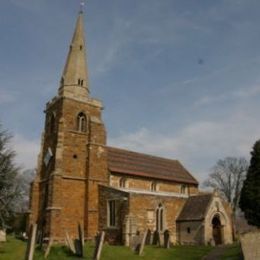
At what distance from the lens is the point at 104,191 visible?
3434 centimetres

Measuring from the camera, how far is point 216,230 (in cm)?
3466

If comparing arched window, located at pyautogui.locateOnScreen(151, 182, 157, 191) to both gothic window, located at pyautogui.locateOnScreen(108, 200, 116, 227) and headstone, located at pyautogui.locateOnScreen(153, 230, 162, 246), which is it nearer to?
gothic window, located at pyautogui.locateOnScreen(108, 200, 116, 227)

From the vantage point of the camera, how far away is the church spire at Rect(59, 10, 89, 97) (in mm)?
38094

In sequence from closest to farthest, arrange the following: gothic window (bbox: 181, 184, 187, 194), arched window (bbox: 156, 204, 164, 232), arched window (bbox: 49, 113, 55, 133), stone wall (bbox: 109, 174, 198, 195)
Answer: arched window (bbox: 156, 204, 164, 232) < stone wall (bbox: 109, 174, 198, 195) < arched window (bbox: 49, 113, 55, 133) < gothic window (bbox: 181, 184, 187, 194)

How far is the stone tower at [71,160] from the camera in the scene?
32750 mm

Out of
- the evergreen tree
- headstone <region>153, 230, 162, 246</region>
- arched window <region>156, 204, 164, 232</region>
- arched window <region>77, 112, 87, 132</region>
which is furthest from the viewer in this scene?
arched window <region>77, 112, 87, 132</region>

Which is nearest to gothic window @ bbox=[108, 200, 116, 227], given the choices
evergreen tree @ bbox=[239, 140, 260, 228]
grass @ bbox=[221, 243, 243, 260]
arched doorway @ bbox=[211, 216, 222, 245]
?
arched doorway @ bbox=[211, 216, 222, 245]

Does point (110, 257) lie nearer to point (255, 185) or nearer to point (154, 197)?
point (154, 197)

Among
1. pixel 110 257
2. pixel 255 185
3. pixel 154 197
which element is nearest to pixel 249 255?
pixel 110 257

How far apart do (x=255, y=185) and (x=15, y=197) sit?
772 inches

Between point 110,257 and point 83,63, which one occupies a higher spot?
point 83,63

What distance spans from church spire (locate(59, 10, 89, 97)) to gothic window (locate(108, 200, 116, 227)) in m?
11.5

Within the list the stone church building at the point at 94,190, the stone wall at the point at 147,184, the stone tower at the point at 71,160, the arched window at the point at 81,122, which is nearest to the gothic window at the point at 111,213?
the stone church building at the point at 94,190

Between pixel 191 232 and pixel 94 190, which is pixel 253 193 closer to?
pixel 191 232
